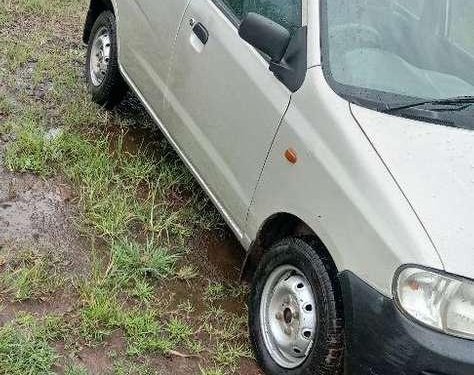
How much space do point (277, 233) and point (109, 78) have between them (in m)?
2.13

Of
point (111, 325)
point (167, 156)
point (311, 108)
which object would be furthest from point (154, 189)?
point (311, 108)

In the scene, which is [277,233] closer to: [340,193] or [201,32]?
[340,193]

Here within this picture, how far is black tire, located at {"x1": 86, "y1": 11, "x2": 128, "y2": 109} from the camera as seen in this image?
5000 millimetres

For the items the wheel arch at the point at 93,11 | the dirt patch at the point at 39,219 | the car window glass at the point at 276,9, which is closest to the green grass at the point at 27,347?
the dirt patch at the point at 39,219

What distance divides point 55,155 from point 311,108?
2.01 m

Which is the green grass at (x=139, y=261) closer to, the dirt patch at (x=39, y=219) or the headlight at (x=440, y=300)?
the dirt patch at (x=39, y=219)

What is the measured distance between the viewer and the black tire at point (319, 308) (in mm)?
2949

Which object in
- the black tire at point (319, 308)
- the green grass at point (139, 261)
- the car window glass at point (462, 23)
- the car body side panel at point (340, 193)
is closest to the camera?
the car body side panel at point (340, 193)

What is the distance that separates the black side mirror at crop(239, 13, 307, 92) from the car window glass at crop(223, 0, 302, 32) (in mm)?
148

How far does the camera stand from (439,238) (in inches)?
105

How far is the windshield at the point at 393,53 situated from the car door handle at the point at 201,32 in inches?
29.7

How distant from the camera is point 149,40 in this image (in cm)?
446

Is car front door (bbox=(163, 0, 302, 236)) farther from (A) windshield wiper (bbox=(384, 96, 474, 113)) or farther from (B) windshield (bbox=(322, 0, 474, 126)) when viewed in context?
(A) windshield wiper (bbox=(384, 96, 474, 113))

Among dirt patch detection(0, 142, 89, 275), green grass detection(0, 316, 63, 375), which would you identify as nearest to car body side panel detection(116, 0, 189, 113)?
dirt patch detection(0, 142, 89, 275)
